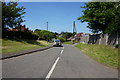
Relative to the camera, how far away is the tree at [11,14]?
2944cm

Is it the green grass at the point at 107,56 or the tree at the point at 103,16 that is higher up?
the tree at the point at 103,16

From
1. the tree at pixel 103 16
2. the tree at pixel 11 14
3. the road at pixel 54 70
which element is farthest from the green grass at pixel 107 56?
the tree at pixel 11 14

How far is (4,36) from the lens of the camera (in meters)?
31.7

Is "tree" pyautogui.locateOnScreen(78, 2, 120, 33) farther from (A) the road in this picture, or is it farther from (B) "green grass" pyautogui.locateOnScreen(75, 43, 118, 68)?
(A) the road

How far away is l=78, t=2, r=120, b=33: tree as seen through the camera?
53.1ft

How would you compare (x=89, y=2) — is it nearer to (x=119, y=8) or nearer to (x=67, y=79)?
(x=119, y=8)

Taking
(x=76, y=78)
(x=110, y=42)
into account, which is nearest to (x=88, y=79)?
(x=76, y=78)

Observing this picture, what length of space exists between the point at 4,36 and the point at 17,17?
5625 mm

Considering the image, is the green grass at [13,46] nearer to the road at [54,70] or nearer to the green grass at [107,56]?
the road at [54,70]

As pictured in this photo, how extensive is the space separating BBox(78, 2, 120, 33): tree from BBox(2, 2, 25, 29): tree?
50.8ft

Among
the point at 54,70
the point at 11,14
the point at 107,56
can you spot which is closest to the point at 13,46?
the point at 11,14

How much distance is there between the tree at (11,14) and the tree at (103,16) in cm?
1548

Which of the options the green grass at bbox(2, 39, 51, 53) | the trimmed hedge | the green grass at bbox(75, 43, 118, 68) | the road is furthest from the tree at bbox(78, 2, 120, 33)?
the trimmed hedge

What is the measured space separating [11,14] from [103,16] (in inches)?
809
